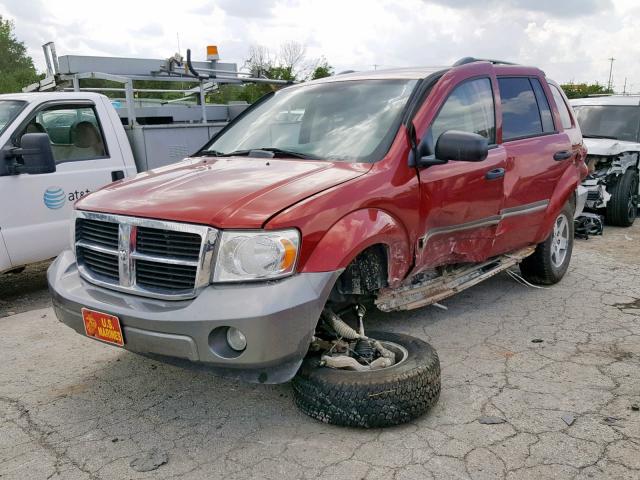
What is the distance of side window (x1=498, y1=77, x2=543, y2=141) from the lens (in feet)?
14.6

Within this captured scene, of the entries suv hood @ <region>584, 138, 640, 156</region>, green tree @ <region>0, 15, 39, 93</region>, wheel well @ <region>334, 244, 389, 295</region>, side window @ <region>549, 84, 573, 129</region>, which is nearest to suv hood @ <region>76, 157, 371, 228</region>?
wheel well @ <region>334, 244, 389, 295</region>

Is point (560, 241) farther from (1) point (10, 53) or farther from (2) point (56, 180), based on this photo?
(1) point (10, 53)

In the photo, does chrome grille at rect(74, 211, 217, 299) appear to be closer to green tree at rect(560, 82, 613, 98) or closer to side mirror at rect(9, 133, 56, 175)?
side mirror at rect(9, 133, 56, 175)

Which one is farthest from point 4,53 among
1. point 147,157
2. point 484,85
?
point 484,85

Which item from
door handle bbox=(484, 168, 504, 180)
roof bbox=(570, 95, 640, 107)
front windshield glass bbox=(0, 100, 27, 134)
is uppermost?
front windshield glass bbox=(0, 100, 27, 134)

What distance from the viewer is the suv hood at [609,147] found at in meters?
8.30

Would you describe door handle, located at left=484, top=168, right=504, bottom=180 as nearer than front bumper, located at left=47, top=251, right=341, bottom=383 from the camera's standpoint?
No

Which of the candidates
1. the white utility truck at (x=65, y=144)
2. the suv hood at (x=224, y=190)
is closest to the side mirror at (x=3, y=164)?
the white utility truck at (x=65, y=144)

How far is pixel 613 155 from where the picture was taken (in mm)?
8359

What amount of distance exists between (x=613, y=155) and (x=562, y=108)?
362 centimetres

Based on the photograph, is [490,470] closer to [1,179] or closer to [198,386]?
[198,386]

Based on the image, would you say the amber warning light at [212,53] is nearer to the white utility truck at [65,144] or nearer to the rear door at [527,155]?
the white utility truck at [65,144]

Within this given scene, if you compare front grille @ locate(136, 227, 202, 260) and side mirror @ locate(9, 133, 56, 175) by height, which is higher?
side mirror @ locate(9, 133, 56, 175)

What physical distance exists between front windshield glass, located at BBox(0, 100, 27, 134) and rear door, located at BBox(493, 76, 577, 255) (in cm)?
404
